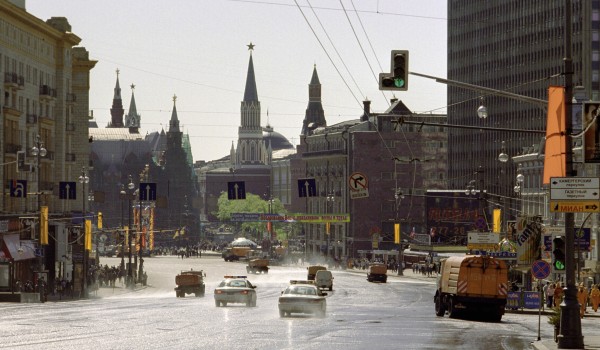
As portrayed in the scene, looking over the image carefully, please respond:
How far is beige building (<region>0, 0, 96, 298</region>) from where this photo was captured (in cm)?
9994

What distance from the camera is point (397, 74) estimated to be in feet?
113

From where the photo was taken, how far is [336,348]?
3812cm

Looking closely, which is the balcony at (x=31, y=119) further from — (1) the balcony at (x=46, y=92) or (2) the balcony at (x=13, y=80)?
(2) the balcony at (x=13, y=80)

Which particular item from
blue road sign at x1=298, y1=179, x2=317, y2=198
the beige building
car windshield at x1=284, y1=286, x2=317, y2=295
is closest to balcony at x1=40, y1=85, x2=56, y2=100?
the beige building

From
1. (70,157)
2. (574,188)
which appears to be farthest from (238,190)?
(574,188)

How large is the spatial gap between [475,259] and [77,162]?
71.0m

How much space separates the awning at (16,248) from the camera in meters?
95.6

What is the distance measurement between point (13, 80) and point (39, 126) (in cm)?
937

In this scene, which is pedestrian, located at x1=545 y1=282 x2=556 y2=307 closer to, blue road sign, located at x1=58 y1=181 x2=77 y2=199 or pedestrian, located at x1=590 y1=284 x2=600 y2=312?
pedestrian, located at x1=590 y1=284 x2=600 y2=312

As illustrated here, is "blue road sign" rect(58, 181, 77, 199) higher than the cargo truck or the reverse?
higher

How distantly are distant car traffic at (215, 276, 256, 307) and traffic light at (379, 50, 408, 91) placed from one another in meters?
32.0

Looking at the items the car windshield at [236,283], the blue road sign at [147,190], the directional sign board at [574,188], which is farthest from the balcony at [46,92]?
the directional sign board at [574,188]

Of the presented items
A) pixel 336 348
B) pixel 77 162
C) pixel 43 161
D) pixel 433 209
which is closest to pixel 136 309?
pixel 336 348

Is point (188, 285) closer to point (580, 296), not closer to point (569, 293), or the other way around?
point (580, 296)
